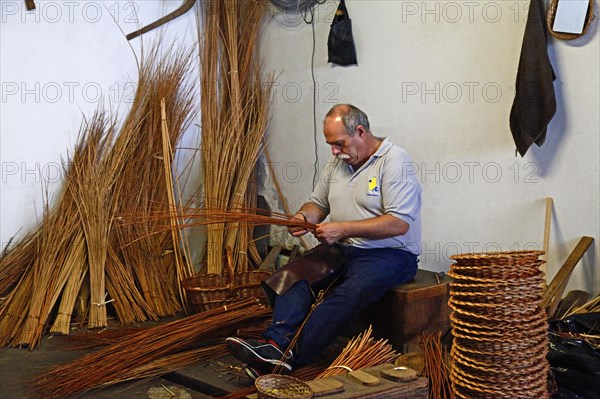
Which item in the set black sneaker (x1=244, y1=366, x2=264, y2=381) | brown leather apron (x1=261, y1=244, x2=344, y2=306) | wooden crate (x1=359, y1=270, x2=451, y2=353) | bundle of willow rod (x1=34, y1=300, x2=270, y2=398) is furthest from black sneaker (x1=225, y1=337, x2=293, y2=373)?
wooden crate (x1=359, y1=270, x2=451, y2=353)

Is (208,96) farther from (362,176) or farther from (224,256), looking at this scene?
(362,176)

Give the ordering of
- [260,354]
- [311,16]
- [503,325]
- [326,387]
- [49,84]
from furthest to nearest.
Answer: [311,16] → [49,84] → [260,354] → [503,325] → [326,387]

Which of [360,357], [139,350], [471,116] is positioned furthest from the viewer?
[471,116]

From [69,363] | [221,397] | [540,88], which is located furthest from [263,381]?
[540,88]

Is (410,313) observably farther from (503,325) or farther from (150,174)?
(150,174)

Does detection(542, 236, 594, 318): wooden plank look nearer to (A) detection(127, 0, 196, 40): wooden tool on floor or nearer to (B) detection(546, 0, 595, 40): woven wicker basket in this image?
(B) detection(546, 0, 595, 40): woven wicker basket

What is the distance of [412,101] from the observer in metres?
3.99

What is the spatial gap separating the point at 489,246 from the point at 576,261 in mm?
530

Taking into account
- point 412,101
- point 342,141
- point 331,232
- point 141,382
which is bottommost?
point 141,382

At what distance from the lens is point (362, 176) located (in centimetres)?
345

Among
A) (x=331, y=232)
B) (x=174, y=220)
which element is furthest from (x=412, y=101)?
(x=174, y=220)

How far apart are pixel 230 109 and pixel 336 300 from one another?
1.75m

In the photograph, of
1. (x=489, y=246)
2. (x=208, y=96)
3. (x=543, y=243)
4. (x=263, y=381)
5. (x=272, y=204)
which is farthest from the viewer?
(x=272, y=204)

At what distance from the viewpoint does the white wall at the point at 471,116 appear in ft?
10.9
